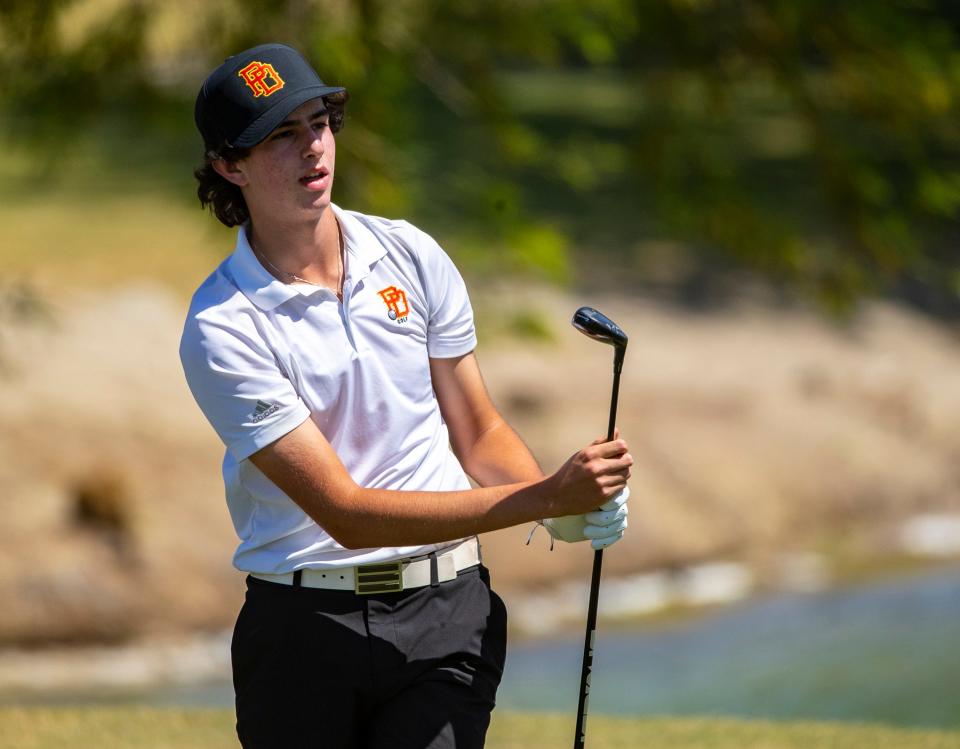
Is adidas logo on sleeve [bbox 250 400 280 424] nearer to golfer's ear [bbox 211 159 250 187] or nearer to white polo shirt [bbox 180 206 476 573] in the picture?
white polo shirt [bbox 180 206 476 573]

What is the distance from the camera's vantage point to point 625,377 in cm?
1441

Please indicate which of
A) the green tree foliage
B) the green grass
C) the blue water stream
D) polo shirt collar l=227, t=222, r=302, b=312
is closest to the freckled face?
polo shirt collar l=227, t=222, r=302, b=312

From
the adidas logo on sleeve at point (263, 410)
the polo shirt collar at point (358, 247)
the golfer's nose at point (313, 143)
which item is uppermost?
the golfer's nose at point (313, 143)

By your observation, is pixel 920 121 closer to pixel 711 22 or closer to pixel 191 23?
pixel 711 22

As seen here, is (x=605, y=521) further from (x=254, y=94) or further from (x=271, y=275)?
(x=254, y=94)

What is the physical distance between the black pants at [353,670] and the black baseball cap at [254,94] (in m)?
0.83

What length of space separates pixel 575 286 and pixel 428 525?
15.7 meters

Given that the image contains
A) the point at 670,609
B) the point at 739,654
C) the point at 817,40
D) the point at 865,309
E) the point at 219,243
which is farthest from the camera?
the point at 865,309

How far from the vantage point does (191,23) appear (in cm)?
939

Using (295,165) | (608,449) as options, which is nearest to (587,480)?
(608,449)

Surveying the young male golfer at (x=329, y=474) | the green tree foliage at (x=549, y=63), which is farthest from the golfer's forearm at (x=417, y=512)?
the green tree foliage at (x=549, y=63)

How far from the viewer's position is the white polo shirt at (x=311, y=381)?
287cm

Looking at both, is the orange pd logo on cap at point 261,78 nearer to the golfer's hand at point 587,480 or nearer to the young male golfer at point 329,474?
the young male golfer at point 329,474

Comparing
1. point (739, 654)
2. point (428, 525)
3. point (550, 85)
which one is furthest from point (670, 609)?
point (550, 85)
